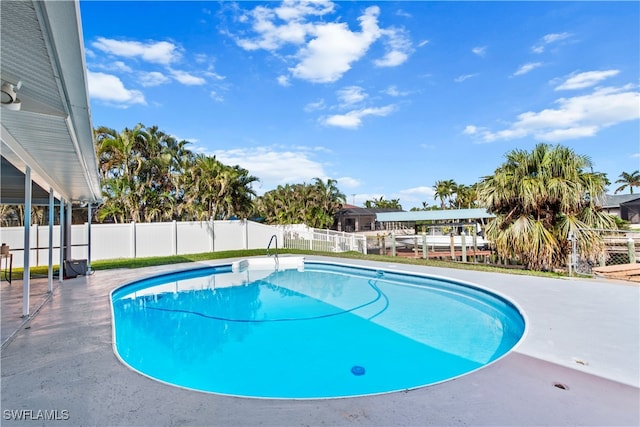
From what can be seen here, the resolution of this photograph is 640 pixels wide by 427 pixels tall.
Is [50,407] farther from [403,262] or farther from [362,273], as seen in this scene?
[403,262]

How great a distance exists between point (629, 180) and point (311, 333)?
5508 centimetres

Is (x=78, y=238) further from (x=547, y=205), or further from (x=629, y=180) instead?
(x=629, y=180)

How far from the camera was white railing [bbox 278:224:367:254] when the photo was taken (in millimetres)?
17234

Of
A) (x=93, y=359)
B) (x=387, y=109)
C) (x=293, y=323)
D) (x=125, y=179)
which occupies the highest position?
(x=387, y=109)

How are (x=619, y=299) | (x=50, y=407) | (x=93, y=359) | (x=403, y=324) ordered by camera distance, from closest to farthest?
(x=50, y=407) < (x=93, y=359) < (x=619, y=299) < (x=403, y=324)

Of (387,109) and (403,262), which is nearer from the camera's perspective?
(403,262)

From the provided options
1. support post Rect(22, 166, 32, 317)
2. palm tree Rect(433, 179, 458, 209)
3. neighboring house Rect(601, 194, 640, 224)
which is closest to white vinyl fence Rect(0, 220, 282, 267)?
support post Rect(22, 166, 32, 317)

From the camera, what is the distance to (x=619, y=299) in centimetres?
594

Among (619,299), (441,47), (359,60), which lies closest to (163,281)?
(619,299)

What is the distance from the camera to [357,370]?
4430 mm

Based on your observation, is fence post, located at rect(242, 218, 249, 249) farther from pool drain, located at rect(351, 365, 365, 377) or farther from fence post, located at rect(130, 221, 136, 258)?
pool drain, located at rect(351, 365, 365, 377)

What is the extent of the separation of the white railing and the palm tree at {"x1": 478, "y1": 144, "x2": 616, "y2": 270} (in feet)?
27.3

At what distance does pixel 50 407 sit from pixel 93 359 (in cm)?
115

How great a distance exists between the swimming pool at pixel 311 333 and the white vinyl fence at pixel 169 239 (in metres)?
5.56
